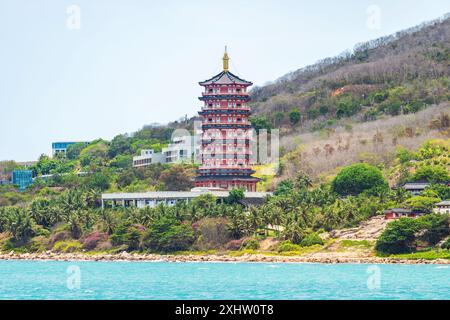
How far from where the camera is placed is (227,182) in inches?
4151

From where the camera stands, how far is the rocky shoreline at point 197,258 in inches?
3076

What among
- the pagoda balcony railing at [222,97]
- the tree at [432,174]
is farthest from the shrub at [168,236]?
the tree at [432,174]

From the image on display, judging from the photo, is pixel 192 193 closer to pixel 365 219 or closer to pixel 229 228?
pixel 229 228

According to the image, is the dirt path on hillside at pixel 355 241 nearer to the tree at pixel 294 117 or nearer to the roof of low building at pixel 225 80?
the roof of low building at pixel 225 80

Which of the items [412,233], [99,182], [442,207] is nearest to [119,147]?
[99,182]

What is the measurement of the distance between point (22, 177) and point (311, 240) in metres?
63.5

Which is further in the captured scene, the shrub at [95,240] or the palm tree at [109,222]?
the shrub at [95,240]

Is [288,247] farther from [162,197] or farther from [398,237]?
[162,197]

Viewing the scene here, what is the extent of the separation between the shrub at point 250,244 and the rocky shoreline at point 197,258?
1308 mm

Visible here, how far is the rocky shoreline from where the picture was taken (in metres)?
78.1

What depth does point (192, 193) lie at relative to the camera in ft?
333

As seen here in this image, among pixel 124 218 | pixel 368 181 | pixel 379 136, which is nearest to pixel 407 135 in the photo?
pixel 379 136

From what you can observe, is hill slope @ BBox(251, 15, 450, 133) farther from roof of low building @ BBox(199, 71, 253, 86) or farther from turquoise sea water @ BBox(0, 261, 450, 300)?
turquoise sea water @ BBox(0, 261, 450, 300)

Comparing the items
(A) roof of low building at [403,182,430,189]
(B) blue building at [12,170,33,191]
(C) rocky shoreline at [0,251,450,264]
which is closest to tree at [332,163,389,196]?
(A) roof of low building at [403,182,430,189]
